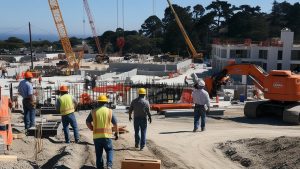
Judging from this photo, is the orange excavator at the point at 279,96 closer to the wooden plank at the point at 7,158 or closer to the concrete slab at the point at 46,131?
the concrete slab at the point at 46,131

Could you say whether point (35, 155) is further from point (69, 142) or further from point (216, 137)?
point (216, 137)

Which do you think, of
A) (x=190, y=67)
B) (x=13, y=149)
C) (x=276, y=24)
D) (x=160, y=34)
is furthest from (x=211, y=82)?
(x=160, y=34)

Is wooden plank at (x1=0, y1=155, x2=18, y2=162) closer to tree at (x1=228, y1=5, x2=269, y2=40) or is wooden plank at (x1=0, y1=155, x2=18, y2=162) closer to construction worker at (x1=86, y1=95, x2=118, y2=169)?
construction worker at (x1=86, y1=95, x2=118, y2=169)

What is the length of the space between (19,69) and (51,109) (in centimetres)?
3786

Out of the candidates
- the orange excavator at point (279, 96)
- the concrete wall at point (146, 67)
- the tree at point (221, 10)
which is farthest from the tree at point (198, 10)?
the orange excavator at point (279, 96)

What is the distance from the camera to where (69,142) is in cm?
1093

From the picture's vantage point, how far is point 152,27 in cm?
12506

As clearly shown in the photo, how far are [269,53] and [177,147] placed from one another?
40.2 metres

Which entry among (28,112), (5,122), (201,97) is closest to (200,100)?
(201,97)

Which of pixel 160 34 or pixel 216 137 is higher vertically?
pixel 160 34

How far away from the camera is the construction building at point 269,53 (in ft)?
158

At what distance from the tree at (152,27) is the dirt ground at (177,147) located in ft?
347

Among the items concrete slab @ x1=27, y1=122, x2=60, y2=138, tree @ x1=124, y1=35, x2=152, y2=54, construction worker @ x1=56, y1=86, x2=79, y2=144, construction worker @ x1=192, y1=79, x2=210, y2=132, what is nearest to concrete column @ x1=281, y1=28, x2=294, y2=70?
construction worker @ x1=192, y1=79, x2=210, y2=132

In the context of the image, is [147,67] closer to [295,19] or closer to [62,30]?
[62,30]
